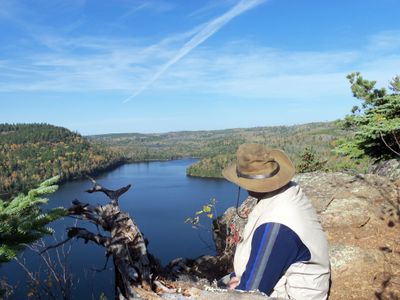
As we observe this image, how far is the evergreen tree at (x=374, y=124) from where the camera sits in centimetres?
658

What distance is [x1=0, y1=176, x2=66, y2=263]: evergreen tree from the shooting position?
8.00ft

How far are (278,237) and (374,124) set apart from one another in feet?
17.7

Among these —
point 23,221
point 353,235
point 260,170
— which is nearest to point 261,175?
point 260,170

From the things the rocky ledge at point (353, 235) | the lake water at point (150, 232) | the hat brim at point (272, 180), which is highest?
the hat brim at point (272, 180)

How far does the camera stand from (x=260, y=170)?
231 cm

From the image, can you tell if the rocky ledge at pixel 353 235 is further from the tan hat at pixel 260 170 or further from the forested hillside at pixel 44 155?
the forested hillside at pixel 44 155

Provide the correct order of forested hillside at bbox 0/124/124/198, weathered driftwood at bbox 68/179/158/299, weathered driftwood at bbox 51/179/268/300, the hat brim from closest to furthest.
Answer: the hat brim → weathered driftwood at bbox 51/179/268/300 → weathered driftwood at bbox 68/179/158/299 → forested hillside at bbox 0/124/124/198

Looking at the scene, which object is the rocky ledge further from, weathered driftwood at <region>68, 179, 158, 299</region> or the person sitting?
the person sitting

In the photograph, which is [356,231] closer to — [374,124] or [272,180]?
[374,124]

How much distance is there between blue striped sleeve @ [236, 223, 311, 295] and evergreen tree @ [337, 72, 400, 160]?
4381mm

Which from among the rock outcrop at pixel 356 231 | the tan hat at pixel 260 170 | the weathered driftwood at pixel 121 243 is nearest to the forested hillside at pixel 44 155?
the rock outcrop at pixel 356 231

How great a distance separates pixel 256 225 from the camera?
2234mm

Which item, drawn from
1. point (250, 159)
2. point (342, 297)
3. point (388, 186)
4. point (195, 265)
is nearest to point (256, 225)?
point (250, 159)

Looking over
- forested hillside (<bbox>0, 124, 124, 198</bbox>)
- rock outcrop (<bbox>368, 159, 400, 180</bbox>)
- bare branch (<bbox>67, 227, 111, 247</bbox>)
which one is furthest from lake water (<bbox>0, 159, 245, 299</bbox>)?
forested hillside (<bbox>0, 124, 124, 198</bbox>)
